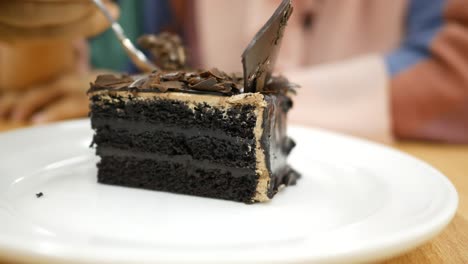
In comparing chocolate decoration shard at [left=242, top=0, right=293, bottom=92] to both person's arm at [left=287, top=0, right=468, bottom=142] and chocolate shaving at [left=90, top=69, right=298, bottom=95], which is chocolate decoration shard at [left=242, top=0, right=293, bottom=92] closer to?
chocolate shaving at [left=90, top=69, right=298, bottom=95]

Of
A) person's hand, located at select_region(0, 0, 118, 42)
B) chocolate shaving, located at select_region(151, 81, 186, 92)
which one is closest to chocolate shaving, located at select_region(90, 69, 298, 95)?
chocolate shaving, located at select_region(151, 81, 186, 92)

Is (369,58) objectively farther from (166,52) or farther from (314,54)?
(166,52)

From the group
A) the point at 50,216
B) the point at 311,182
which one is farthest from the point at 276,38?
the point at 50,216

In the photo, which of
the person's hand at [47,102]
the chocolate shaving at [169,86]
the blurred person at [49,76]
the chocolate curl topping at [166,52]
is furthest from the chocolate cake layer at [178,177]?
the person's hand at [47,102]

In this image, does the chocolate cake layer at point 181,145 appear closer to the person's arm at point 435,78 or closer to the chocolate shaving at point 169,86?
the chocolate shaving at point 169,86

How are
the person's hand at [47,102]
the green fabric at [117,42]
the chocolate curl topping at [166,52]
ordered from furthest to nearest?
the green fabric at [117,42] → the person's hand at [47,102] → the chocolate curl topping at [166,52]

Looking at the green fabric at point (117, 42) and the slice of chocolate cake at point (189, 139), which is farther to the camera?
the green fabric at point (117, 42)
